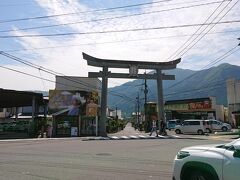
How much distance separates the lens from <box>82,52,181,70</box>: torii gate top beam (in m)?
44.5

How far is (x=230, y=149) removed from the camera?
25.1 ft

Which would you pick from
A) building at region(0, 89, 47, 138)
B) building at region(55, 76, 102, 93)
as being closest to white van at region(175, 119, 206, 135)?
building at region(0, 89, 47, 138)

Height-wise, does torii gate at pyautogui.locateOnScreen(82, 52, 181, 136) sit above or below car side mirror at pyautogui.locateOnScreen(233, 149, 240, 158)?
above

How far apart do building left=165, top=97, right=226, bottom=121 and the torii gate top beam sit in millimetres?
36454

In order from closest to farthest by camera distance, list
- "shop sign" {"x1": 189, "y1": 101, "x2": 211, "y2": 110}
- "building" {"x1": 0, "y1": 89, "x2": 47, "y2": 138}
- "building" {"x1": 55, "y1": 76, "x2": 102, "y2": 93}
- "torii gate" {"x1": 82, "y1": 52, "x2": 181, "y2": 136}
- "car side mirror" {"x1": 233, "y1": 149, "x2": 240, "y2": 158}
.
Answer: "car side mirror" {"x1": 233, "y1": 149, "x2": 240, "y2": 158} → "torii gate" {"x1": 82, "y1": 52, "x2": 181, "y2": 136} → "building" {"x1": 0, "y1": 89, "x2": 47, "y2": 138} → "building" {"x1": 55, "y1": 76, "x2": 102, "y2": 93} → "shop sign" {"x1": 189, "y1": 101, "x2": 211, "y2": 110}

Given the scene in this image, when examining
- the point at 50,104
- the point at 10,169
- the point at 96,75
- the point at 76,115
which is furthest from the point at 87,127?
the point at 10,169

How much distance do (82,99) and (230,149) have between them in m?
44.0

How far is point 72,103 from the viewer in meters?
50.8

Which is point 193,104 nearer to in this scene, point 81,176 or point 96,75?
point 96,75

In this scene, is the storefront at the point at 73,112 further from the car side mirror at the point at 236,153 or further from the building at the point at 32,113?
the car side mirror at the point at 236,153

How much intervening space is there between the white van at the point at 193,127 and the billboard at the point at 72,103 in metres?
10.6

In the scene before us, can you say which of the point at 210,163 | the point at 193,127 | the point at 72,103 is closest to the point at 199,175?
the point at 210,163

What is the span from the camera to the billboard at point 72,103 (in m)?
50.7

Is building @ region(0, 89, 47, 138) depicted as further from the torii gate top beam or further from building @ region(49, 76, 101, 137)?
the torii gate top beam
